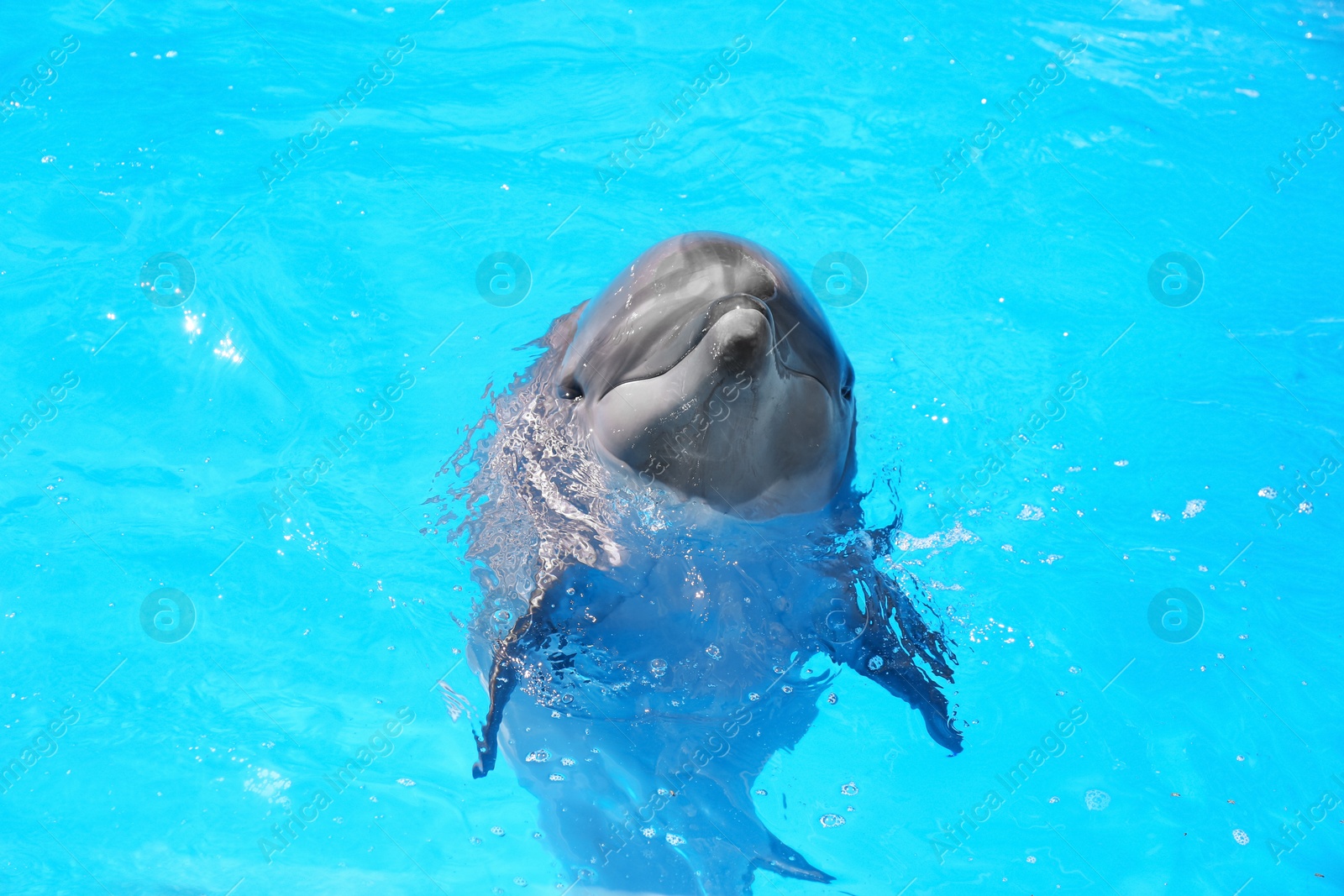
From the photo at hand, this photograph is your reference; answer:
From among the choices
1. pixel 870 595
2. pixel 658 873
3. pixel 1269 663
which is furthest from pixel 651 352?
pixel 1269 663

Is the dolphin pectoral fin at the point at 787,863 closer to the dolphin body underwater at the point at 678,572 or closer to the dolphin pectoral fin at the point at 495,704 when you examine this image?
the dolphin body underwater at the point at 678,572

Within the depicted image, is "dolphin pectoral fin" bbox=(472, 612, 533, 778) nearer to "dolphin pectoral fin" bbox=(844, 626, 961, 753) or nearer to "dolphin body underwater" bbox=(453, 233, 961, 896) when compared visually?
"dolphin body underwater" bbox=(453, 233, 961, 896)

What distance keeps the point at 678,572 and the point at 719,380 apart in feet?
4.31

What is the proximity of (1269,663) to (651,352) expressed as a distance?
4619 millimetres

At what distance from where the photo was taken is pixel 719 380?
367 centimetres

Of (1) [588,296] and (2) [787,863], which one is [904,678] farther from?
(1) [588,296]

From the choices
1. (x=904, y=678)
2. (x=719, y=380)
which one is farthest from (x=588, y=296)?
(x=719, y=380)

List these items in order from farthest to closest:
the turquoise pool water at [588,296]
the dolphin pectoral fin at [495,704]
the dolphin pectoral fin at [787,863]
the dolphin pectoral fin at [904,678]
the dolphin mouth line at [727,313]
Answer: the turquoise pool water at [588,296] < the dolphin pectoral fin at [787,863] < the dolphin pectoral fin at [904,678] < the dolphin pectoral fin at [495,704] < the dolphin mouth line at [727,313]

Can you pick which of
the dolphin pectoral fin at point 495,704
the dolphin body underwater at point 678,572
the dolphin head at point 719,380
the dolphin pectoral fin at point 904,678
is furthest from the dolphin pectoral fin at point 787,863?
the dolphin head at point 719,380

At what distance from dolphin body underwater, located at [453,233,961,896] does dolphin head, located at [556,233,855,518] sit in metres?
0.01

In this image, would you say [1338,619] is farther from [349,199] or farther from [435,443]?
[349,199]

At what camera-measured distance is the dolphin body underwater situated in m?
3.87

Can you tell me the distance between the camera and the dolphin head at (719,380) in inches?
145

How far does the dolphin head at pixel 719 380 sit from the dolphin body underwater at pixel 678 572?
0.03 ft
